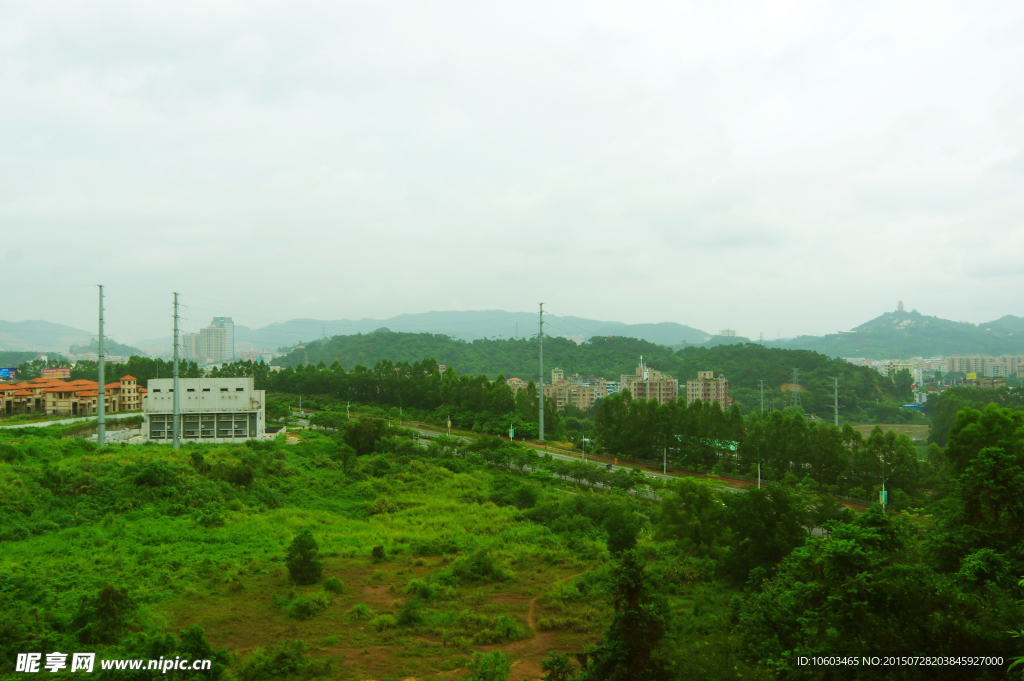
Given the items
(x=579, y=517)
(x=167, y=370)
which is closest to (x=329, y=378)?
(x=167, y=370)

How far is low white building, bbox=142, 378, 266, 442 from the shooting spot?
103ft

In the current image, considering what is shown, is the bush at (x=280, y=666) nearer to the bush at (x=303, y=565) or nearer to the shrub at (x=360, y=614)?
the shrub at (x=360, y=614)

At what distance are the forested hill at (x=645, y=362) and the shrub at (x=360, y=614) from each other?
62710mm

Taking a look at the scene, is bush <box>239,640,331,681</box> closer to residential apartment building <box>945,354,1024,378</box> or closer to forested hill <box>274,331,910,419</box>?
forested hill <box>274,331,910,419</box>

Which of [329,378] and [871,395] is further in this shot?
[871,395]

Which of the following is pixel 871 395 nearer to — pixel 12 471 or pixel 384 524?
pixel 384 524

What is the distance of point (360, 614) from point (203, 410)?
79.6ft

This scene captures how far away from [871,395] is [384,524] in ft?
223

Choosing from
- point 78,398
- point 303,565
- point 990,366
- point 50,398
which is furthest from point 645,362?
point 303,565

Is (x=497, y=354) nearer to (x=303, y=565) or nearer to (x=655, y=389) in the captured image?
(x=655, y=389)

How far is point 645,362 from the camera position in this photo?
103 m

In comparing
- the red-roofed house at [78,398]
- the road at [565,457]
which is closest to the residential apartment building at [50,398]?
the red-roofed house at [78,398]

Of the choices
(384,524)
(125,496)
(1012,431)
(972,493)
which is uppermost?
(1012,431)

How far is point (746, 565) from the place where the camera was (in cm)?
1342
